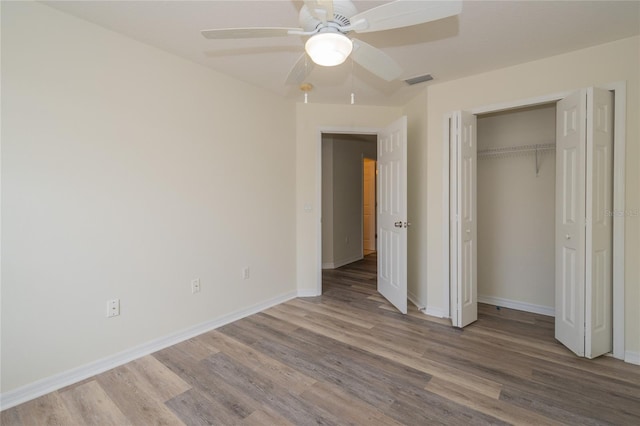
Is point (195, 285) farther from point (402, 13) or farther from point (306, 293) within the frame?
point (402, 13)

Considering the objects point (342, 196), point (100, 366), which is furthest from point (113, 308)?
point (342, 196)

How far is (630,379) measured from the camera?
203 cm

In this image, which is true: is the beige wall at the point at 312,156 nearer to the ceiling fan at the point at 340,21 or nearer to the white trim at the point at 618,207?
the white trim at the point at 618,207

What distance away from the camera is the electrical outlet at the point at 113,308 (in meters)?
2.22

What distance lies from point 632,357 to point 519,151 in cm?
205

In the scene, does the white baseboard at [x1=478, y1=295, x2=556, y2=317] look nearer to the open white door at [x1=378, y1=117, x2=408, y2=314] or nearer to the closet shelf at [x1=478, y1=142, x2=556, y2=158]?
the open white door at [x1=378, y1=117, x2=408, y2=314]

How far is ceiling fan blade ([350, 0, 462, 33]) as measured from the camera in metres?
1.23

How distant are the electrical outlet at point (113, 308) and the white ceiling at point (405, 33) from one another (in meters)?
2.00

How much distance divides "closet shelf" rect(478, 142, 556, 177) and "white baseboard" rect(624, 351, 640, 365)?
175 cm

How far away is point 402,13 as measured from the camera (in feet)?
4.28

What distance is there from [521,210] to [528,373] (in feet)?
6.05

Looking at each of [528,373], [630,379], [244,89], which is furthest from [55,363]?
[630,379]

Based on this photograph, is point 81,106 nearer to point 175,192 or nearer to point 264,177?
point 175,192

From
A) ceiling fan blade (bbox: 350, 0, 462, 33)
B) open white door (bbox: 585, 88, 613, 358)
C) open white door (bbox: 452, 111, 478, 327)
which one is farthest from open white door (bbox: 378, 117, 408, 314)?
ceiling fan blade (bbox: 350, 0, 462, 33)
